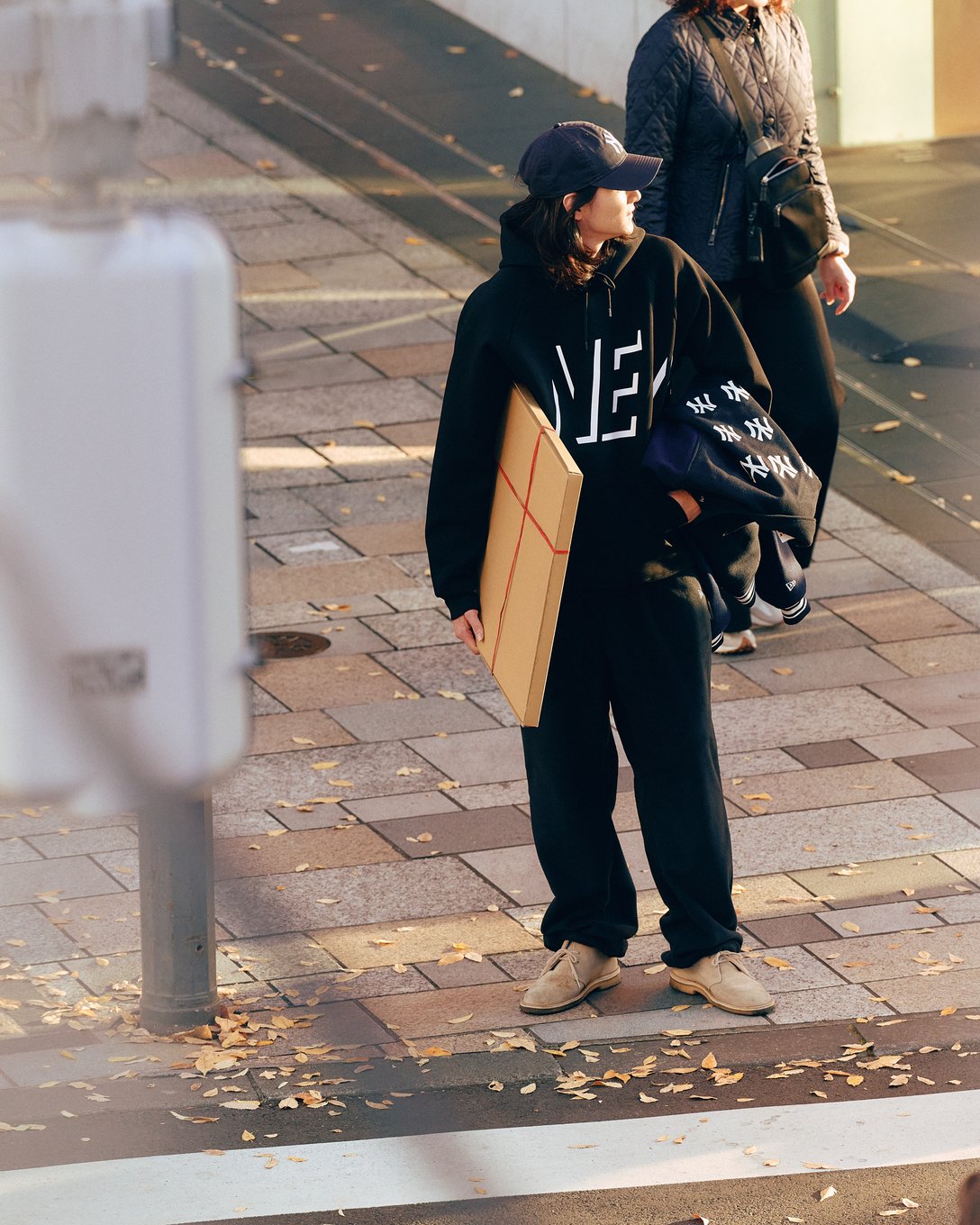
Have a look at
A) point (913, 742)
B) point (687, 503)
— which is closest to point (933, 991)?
point (687, 503)

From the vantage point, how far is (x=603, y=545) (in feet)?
15.7

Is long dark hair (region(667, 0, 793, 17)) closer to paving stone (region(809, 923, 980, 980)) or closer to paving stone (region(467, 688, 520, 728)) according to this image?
paving stone (region(467, 688, 520, 728))

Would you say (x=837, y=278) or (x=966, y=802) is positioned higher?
(x=837, y=278)

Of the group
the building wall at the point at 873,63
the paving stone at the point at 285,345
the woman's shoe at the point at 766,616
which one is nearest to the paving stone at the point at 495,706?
the woman's shoe at the point at 766,616

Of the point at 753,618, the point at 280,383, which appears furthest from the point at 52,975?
the point at 280,383

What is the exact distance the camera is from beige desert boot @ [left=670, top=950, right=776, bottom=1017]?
5125mm

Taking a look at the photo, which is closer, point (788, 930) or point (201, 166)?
point (788, 930)

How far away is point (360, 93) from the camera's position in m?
14.7

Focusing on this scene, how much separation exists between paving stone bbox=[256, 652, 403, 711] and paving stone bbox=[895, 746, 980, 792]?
1.79 meters

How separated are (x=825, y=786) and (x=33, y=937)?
2398 millimetres

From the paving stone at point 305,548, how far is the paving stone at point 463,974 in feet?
10.5

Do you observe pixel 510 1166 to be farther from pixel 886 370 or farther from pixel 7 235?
pixel 886 370

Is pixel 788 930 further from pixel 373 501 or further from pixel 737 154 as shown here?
pixel 373 501

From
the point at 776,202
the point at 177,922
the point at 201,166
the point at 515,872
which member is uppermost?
the point at 776,202
